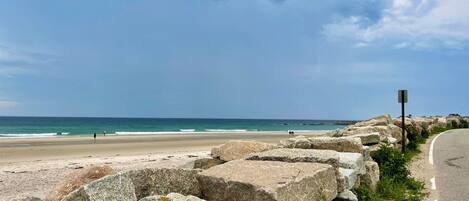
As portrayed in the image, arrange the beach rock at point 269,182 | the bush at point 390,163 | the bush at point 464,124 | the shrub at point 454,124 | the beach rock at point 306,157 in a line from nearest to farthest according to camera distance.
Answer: the beach rock at point 269,182, the beach rock at point 306,157, the bush at point 390,163, the shrub at point 454,124, the bush at point 464,124

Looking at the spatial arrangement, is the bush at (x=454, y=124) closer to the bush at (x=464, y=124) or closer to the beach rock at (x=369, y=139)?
the bush at (x=464, y=124)

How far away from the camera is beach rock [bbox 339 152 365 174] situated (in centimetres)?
847

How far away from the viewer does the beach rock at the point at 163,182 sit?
5.92 metres

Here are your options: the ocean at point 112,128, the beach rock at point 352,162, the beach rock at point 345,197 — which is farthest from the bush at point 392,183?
the ocean at point 112,128

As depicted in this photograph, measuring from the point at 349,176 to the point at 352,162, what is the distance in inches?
24.9

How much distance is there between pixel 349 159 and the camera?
872cm

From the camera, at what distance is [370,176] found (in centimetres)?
967

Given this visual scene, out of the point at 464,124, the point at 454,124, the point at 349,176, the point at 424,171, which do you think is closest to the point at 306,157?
the point at 349,176

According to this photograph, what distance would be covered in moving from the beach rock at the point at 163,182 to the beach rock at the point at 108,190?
31 cm

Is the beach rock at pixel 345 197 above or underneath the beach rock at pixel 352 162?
underneath

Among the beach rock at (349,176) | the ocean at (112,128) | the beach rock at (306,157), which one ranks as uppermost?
the beach rock at (306,157)

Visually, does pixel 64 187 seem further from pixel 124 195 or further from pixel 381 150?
pixel 381 150

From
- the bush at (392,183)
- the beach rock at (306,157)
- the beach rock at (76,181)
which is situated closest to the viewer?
the beach rock at (76,181)

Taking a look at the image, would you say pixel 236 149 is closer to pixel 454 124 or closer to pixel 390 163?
pixel 390 163
